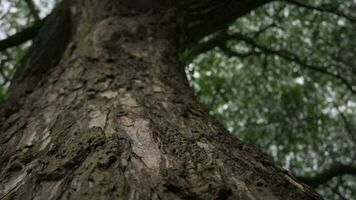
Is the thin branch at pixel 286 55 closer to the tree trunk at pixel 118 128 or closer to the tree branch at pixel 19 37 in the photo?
the tree branch at pixel 19 37

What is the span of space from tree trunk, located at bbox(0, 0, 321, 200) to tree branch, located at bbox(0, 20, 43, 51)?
78 cm

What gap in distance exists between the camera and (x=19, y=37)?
384 centimetres

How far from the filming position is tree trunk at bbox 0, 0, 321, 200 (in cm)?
120

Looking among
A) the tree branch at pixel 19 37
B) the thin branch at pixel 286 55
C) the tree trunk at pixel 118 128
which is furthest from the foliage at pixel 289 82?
the tree trunk at pixel 118 128

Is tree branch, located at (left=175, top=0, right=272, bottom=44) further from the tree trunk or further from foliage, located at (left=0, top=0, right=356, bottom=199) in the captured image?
foliage, located at (left=0, top=0, right=356, bottom=199)

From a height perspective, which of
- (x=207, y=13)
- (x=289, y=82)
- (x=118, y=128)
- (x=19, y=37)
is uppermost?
(x=118, y=128)

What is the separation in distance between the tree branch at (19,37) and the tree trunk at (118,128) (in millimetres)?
780

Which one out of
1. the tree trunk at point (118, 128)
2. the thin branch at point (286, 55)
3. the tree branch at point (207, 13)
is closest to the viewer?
the tree trunk at point (118, 128)

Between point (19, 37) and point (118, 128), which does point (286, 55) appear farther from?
point (118, 128)

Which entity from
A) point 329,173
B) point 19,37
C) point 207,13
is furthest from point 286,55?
point 19,37

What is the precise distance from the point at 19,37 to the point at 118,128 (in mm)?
2683

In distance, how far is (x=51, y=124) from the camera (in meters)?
1.78

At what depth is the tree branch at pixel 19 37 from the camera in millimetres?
3738

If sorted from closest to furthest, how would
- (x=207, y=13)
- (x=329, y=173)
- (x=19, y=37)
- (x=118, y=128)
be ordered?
(x=118, y=128) → (x=207, y=13) → (x=19, y=37) → (x=329, y=173)
